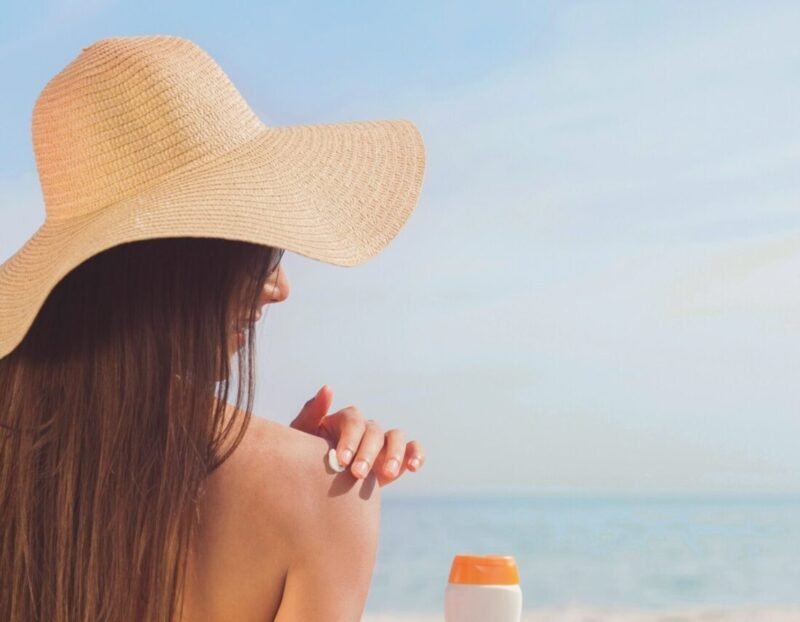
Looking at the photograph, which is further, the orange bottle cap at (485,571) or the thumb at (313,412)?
the thumb at (313,412)

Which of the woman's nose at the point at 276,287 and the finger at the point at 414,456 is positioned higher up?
the woman's nose at the point at 276,287

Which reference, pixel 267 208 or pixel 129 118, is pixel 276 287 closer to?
pixel 267 208

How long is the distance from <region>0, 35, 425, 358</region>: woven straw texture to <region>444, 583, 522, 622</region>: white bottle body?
0.39 m

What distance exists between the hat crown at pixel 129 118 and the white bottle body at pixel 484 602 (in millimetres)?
564

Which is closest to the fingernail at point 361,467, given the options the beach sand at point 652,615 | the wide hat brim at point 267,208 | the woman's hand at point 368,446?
the woman's hand at point 368,446

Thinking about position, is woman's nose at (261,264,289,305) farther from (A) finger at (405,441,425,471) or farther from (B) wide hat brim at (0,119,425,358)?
(A) finger at (405,441,425,471)

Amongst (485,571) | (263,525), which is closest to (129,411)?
(263,525)

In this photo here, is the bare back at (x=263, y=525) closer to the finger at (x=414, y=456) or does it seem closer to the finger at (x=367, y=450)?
the finger at (x=367, y=450)

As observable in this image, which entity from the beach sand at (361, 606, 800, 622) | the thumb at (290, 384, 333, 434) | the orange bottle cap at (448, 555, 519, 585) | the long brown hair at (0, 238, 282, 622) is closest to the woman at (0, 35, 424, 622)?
the long brown hair at (0, 238, 282, 622)

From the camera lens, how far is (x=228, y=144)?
4.53ft

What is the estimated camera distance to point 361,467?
1.33 metres

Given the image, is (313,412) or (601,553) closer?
(313,412)

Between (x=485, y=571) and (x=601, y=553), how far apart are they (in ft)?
47.9

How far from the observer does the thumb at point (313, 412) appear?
160cm
